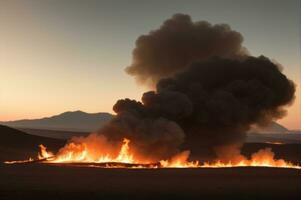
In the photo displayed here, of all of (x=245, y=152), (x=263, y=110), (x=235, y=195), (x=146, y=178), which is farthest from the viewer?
(x=245, y=152)

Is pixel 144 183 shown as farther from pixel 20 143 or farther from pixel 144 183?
pixel 20 143

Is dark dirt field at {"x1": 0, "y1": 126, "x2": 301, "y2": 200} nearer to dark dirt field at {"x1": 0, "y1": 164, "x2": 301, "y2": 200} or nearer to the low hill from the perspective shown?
dark dirt field at {"x1": 0, "y1": 164, "x2": 301, "y2": 200}

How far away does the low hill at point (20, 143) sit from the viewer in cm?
8443

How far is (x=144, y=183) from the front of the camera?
41.7m

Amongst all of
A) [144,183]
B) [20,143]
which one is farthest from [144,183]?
[20,143]

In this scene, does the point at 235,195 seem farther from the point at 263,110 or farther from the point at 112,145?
the point at 263,110

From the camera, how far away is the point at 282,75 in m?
78.1

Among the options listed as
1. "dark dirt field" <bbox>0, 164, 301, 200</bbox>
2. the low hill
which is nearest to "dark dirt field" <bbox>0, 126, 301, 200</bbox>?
"dark dirt field" <bbox>0, 164, 301, 200</bbox>

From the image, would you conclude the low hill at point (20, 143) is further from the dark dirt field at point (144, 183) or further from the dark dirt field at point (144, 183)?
the dark dirt field at point (144, 183)

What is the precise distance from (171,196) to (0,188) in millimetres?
13250

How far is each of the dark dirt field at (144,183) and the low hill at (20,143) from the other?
30519mm

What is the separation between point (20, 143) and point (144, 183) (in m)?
62.9

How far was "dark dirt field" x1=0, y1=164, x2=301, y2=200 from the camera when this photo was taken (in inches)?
1340

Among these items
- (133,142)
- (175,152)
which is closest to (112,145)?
(133,142)
